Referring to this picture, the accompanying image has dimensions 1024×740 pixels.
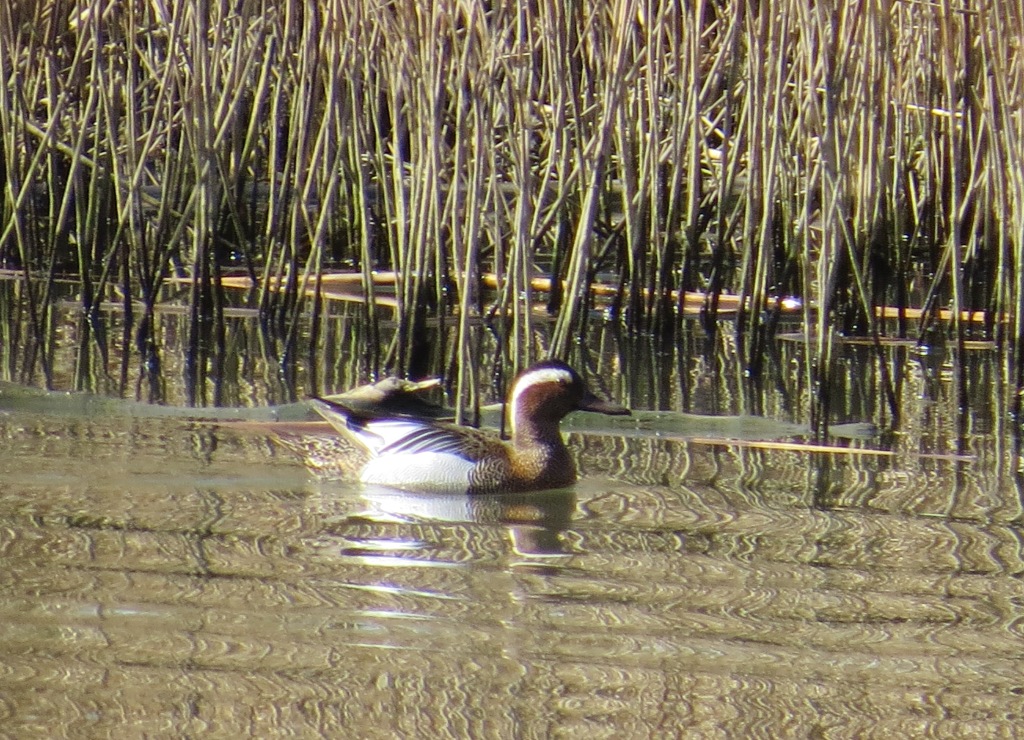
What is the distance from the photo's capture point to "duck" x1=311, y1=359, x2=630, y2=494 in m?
5.41

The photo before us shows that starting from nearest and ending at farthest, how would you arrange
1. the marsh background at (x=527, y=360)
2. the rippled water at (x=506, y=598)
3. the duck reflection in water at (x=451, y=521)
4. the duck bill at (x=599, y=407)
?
the rippled water at (x=506, y=598) < the marsh background at (x=527, y=360) < the duck reflection in water at (x=451, y=521) < the duck bill at (x=599, y=407)

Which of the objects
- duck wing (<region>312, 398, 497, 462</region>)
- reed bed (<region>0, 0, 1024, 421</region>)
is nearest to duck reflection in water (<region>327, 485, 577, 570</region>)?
duck wing (<region>312, 398, 497, 462</region>)

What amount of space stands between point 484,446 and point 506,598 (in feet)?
5.15

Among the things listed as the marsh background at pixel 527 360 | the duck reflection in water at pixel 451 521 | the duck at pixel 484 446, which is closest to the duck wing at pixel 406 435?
the duck at pixel 484 446

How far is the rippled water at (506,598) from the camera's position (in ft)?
10.6

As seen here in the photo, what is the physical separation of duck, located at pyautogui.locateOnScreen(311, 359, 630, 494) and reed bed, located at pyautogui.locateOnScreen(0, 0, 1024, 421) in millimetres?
295

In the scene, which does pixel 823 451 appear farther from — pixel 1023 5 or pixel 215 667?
pixel 215 667

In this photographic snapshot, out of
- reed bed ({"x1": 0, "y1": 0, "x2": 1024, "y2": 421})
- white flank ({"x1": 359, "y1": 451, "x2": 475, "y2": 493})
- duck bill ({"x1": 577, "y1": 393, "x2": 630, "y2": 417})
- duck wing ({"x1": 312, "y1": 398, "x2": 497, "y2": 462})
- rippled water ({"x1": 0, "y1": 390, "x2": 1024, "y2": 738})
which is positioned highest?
reed bed ({"x1": 0, "y1": 0, "x2": 1024, "y2": 421})

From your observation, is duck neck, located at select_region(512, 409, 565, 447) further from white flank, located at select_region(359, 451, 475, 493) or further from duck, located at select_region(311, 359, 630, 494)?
white flank, located at select_region(359, 451, 475, 493)

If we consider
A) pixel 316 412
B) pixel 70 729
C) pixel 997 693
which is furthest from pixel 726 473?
pixel 70 729

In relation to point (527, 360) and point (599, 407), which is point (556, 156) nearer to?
point (527, 360)

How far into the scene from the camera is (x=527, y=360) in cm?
591

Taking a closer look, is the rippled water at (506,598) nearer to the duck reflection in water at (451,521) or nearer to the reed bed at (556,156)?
the duck reflection in water at (451,521)

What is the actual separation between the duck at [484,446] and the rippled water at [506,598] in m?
0.11
